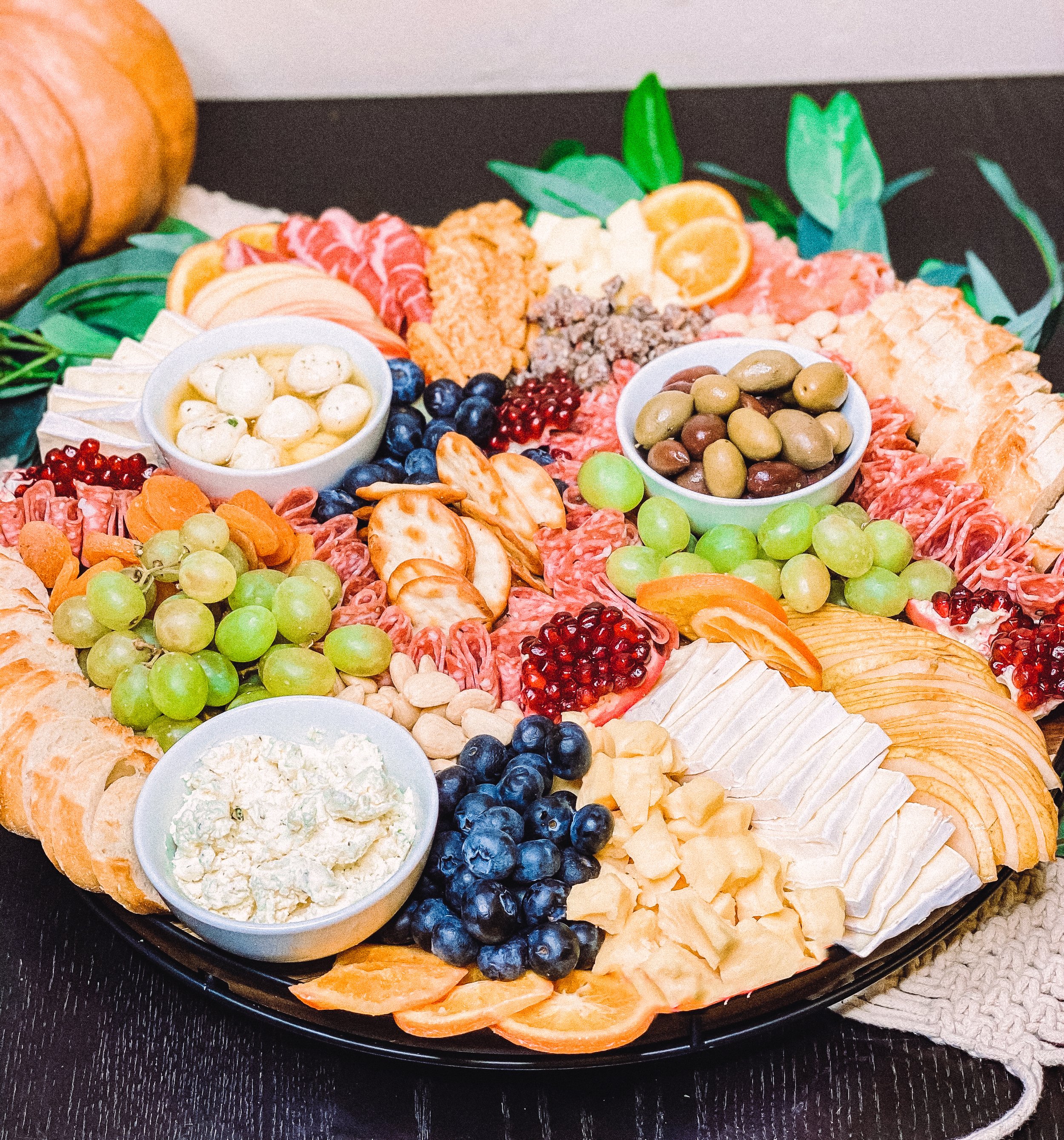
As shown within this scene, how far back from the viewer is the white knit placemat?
155cm

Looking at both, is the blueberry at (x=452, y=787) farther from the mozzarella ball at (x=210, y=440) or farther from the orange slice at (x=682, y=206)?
the orange slice at (x=682, y=206)

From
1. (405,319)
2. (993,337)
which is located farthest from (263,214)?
(993,337)

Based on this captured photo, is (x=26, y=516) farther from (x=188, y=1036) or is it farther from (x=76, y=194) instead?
(x=76, y=194)

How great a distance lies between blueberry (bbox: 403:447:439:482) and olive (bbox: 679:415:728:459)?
1.43ft

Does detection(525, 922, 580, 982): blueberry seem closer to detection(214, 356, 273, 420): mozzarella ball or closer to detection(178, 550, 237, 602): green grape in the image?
detection(178, 550, 237, 602): green grape

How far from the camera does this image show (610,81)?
12.2 ft

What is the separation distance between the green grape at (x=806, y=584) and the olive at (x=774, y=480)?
17cm

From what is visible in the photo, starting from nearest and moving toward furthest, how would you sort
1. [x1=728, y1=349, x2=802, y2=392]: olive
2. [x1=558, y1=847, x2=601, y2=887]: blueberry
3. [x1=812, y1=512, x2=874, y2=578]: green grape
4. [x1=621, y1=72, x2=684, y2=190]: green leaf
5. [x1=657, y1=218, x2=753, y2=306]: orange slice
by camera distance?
[x1=558, y1=847, x2=601, y2=887]: blueberry, [x1=812, y1=512, x2=874, y2=578]: green grape, [x1=728, y1=349, x2=802, y2=392]: olive, [x1=657, y1=218, x2=753, y2=306]: orange slice, [x1=621, y1=72, x2=684, y2=190]: green leaf

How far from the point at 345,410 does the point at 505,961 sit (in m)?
1.11

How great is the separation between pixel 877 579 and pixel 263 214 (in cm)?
212

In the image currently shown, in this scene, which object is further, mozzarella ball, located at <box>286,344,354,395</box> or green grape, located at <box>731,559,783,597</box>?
mozzarella ball, located at <box>286,344,354,395</box>

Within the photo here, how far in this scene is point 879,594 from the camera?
6.03ft

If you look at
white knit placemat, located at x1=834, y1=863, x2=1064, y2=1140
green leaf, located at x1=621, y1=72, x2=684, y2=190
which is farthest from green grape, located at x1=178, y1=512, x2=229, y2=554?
green leaf, located at x1=621, y1=72, x2=684, y2=190

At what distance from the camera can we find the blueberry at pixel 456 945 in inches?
56.7
